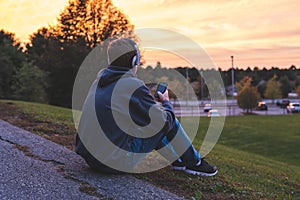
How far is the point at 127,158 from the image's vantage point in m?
5.21

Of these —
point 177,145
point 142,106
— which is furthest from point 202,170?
point 142,106

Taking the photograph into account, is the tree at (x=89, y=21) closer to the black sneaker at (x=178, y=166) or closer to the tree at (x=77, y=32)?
the tree at (x=77, y=32)

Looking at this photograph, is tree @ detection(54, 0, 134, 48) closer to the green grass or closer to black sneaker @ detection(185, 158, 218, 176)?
the green grass

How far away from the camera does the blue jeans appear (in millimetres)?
5176

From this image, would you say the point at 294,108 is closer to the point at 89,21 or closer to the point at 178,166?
the point at 89,21

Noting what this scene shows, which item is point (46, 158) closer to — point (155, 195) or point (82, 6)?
point (155, 195)

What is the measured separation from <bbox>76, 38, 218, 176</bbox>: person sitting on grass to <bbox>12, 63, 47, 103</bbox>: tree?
107 ft

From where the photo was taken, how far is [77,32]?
3788cm

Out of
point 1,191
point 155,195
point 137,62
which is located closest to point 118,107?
point 137,62

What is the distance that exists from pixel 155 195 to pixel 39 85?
34.4m

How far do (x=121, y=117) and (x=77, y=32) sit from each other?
34114 millimetres

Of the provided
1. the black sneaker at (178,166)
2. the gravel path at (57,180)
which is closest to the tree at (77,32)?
the gravel path at (57,180)

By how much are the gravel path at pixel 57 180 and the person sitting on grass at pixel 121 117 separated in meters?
0.29

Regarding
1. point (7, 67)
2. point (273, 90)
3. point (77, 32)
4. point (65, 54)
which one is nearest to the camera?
point (65, 54)
